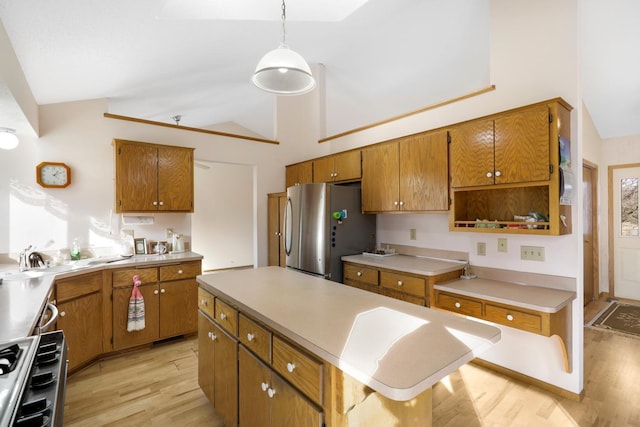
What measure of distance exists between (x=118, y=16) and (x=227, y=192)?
16.6 feet

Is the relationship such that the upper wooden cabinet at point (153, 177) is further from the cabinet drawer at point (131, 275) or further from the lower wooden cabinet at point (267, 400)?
the lower wooden cabinet at point (267, 400)

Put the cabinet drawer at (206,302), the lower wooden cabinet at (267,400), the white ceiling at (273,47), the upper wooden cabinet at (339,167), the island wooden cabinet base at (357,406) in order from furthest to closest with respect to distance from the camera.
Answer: the upper wooden cabinet at (339,167) → the white ceiling at (273,47) → the cabinet drawer at (206,302) → the lower wooden cabinet at (267,400) → the island wooden cabinet base at (357,406)

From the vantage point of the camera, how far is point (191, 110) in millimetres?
4961

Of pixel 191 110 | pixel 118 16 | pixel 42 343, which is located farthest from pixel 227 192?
pixel 42 343

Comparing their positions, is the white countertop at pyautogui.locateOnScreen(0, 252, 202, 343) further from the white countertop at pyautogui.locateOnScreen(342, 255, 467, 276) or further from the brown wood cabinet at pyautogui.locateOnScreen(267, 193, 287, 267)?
the white countertop at pyautogui.locateOnScreen(342, 255, 467, 276)

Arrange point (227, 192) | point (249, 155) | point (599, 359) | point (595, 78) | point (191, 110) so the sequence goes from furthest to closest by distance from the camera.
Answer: point (227, 192) < point (191, 110) < point (249, 155) < point (595, 78) < point (599, 359)

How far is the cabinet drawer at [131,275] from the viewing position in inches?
113

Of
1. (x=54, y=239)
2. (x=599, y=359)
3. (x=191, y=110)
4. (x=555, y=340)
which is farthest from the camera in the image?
(x=191, y=110)

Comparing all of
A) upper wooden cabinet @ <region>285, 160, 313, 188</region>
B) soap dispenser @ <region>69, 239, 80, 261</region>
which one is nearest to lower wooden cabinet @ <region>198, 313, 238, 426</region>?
soap dispenser @ <region>69, 239, 80, 261</region>

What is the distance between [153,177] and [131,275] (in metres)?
1.03

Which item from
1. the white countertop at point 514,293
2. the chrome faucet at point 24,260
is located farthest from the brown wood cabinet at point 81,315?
the white countertop at point 514,293

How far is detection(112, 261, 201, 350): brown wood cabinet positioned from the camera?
9.43 feet

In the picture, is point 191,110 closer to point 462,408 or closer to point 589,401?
point 462,408

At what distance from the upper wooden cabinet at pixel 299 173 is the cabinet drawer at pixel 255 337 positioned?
2834mm
